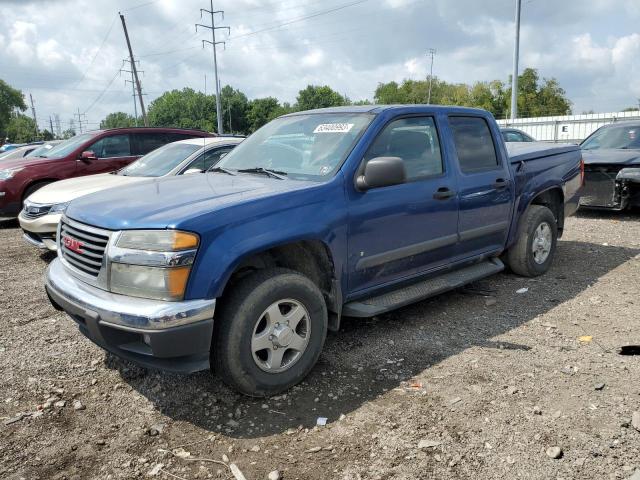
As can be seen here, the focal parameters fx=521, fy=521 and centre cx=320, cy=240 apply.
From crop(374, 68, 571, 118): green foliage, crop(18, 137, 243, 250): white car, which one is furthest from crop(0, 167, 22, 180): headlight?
crop(374, 68, 571, 118): green foliage

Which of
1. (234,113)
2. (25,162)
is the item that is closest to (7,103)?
(234,113)

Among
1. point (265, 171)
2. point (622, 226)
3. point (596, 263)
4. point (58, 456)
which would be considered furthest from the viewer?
point (622, 226)

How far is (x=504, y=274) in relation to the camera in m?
5.83

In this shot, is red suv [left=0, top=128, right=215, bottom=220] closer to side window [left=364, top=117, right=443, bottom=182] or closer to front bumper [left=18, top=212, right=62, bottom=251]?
front bumper [left=18, top=212, right=62, bottom=251]

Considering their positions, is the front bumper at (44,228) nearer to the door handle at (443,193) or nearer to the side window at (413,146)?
the side window at (413,146)

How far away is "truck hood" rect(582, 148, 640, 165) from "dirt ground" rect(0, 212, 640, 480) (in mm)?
4762

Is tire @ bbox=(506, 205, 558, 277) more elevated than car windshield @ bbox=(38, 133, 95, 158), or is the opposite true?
car windshield @ bbox=(38, 133, 95, 158)

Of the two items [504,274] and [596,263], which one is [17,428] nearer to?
[504,274]

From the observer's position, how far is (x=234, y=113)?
323 ft

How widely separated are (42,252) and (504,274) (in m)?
6.13

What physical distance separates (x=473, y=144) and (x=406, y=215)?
1352 millimetres

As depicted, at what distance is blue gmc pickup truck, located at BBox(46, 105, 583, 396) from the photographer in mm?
2828

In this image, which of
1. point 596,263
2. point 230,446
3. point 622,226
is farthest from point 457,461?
point 622,226

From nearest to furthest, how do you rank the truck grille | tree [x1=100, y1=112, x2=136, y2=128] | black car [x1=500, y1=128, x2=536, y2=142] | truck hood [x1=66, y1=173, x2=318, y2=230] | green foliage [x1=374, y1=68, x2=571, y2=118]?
1. truck hood [x1=66, y1=173, x2=318, y2=230]
2. the truck grille
3. black car [x1=500, y1=128, x2=536, y2=142]
4. green foliage [x1=374, y1=68, x2=571, y2=118]
5. tree [x1=100, y1=112, x2=136, y2=128]
